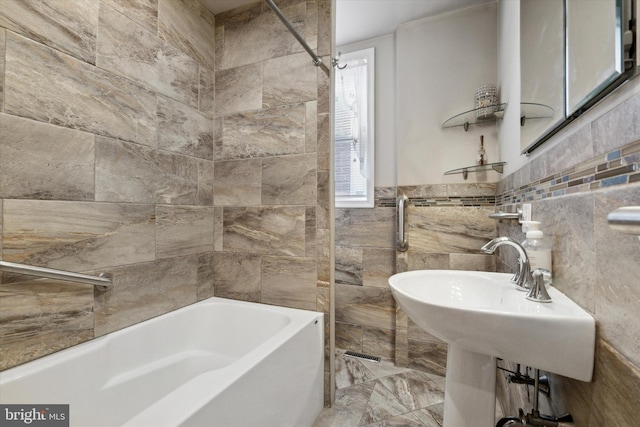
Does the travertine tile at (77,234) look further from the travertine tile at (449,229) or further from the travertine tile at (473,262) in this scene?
the travertine tile at (473,262)

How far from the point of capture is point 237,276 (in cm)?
190

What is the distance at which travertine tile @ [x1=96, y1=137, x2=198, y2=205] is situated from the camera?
1321 millimetres

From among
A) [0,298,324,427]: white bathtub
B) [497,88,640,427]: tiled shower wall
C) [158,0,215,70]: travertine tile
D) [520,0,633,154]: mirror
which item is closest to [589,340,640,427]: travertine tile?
[497,88,640,427]: tiled shower wall

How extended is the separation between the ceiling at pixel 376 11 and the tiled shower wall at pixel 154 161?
46 cm

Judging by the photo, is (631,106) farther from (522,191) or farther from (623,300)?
(522,191)

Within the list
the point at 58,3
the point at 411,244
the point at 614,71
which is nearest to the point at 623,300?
the point at 614,71

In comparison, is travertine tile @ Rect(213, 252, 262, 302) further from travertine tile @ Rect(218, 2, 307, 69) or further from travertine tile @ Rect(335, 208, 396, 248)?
travertine tile @ Rect(218, 2, 307, 69)

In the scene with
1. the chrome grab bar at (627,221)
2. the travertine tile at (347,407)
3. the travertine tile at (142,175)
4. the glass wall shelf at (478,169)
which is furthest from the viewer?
the glass wall shelf at (478,169)

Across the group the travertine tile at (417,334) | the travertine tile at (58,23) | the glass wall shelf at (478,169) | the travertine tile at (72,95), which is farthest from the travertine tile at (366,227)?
the travertine tile at (58,23)

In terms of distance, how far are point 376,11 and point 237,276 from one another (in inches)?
85.3

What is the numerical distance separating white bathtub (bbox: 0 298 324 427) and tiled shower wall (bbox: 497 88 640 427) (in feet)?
3.19

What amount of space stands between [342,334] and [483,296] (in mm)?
1511

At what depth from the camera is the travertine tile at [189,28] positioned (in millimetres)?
1621

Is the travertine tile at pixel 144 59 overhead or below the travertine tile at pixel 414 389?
overhead
